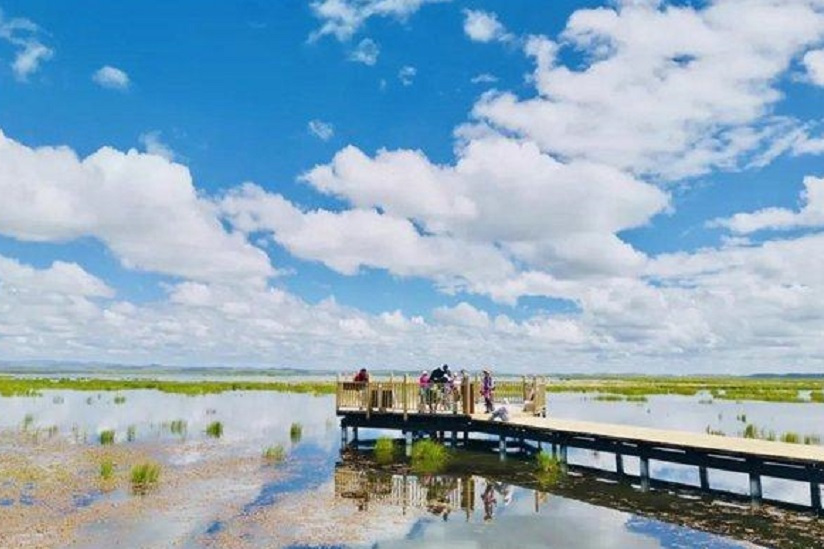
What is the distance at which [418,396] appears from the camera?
1232 inches

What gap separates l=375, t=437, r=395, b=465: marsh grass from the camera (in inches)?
1118

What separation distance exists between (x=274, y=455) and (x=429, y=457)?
584 centimetres

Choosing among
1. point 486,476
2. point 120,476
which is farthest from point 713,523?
point 120,476

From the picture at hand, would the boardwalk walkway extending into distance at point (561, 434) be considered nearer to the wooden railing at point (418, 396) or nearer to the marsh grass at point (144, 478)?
the wooden railing at point (418, 396)

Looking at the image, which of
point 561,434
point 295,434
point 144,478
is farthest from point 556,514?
point 295,434

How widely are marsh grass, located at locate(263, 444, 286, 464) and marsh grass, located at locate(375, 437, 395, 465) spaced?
3.59 m

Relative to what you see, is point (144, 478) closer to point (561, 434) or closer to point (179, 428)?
point (561, 434)

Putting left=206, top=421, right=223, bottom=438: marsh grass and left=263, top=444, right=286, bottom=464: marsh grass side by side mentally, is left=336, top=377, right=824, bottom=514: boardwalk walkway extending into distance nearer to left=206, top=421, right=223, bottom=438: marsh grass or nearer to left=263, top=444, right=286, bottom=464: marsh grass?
left=263, top=444, right=286, bottom=464: marsh grass

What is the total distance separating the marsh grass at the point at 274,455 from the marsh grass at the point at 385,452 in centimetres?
359

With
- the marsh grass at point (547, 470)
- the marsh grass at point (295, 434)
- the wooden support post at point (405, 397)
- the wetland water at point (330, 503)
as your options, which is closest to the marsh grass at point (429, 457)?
the wetland water at point (330, 503)

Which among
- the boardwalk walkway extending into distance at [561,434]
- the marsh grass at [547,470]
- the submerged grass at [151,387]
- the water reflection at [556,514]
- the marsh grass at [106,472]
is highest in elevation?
the submerged grass at [151,387]

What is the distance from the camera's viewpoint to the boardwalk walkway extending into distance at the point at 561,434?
20.0 m

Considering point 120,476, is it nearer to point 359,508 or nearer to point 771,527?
point 359,508

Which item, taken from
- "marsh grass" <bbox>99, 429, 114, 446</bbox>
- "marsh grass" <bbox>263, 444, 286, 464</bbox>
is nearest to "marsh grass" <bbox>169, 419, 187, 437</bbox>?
"marsh grass" <bbox>99, 429, 114, 446</bbox>
